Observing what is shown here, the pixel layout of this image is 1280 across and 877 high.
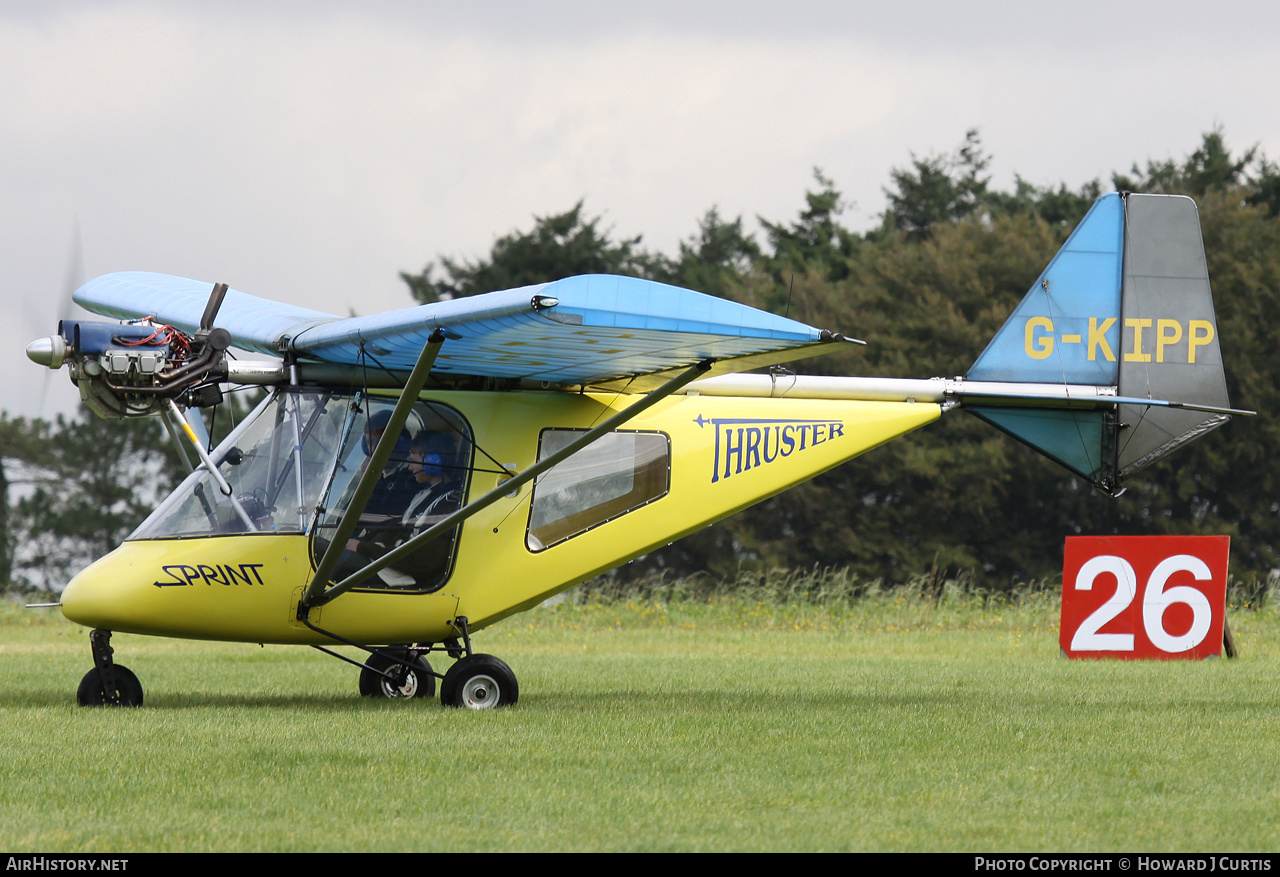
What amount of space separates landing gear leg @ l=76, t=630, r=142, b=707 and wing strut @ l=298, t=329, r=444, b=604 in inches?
57.5

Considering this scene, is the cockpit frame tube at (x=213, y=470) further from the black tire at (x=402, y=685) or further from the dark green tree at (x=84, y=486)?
the dark green tree at (x=84, y=486)

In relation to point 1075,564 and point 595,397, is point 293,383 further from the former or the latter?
point 1075,564

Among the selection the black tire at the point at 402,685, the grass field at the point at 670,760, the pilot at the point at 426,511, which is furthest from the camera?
the black tire at the point at 402,685

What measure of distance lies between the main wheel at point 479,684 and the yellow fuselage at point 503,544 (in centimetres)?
44

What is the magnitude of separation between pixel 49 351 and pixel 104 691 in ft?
8.86

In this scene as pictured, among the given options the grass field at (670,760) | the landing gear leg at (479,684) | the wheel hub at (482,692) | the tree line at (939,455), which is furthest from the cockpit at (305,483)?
the tree line at (939,455)

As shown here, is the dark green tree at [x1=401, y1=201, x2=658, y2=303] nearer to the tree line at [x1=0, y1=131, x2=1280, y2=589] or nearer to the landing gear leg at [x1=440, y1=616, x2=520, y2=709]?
the tree line at [x1=0, y1=131, x2=1280, y2=589]

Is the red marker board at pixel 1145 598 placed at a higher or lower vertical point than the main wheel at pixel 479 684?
higher

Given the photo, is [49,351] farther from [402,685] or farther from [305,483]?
[402,685]

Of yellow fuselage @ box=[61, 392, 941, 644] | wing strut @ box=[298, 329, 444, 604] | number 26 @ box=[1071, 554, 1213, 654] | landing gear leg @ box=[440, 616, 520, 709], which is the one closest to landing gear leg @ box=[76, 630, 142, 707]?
yellow fuselage @ box=[61, 392, 941, 644]

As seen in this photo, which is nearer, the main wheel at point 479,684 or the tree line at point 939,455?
the main wheel at point 479,684

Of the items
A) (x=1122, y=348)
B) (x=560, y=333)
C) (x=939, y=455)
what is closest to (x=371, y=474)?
(x=560, y=333)

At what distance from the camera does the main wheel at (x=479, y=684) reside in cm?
986

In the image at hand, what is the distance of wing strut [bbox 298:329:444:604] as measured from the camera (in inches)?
335
